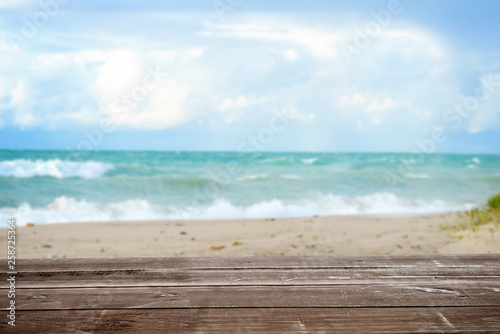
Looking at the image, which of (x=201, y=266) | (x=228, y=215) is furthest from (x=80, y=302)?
(x=228, y=215)

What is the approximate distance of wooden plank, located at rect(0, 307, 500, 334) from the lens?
4.65 ft

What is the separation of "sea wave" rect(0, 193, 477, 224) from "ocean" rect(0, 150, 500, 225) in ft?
0.08

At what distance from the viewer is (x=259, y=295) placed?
1.65m

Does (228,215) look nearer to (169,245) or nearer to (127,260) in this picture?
(169,245)

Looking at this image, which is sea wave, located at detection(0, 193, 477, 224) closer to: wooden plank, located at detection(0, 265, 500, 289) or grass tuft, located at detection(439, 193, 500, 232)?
grass tuft, located at detection(439, 193, 500, 232)

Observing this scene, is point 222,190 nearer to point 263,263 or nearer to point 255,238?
point 255,238

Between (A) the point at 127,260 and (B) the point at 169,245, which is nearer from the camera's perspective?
(A) the point at 127,260

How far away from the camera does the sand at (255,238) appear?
6012mm

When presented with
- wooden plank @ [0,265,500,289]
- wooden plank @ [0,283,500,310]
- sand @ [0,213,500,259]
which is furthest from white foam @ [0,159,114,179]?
wooden plank @ [0,283,500,310]

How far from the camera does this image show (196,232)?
750 centimetres

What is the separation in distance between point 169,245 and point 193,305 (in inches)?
200

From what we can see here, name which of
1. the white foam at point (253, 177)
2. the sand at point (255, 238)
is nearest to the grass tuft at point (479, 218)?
the sand at point (255, 238)

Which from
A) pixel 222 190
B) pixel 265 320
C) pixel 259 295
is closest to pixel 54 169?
pixel 222 190

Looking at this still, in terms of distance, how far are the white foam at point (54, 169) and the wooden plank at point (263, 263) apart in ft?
53.5
